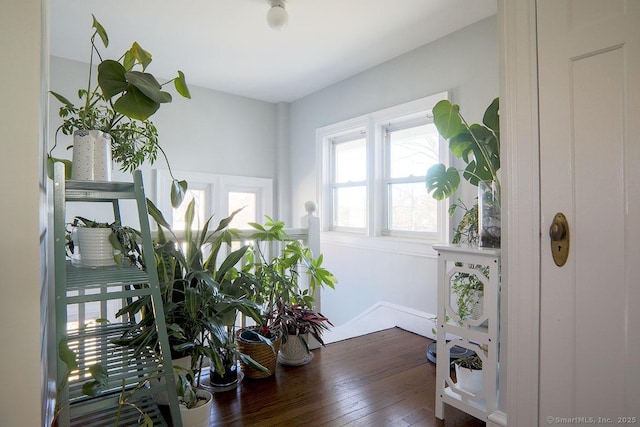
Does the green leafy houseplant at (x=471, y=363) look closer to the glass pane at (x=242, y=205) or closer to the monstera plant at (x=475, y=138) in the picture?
the monstera plant at (x=475, y=138)

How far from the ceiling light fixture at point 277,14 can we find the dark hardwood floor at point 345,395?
222cm

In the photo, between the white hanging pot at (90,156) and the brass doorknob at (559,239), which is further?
the white hanging pot at (90,156)

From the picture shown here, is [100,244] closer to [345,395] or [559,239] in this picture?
[345,395]

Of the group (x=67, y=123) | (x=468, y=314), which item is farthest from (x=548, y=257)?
(x=67, y=123)

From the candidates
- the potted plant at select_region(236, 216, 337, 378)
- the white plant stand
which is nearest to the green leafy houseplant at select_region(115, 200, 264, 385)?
the potted plant at select_region(236, 216, 337, 378)

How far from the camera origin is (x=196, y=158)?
3902 millimetres

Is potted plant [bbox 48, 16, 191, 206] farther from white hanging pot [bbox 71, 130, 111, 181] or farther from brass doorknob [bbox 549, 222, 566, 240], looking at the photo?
brass doorknob [bbox 549, 222, 566, 240]

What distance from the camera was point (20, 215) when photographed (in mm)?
924

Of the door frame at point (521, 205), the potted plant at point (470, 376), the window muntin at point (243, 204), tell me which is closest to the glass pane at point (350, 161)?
the window muntin at point (243, 204)

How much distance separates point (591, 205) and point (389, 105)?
2.40 metres

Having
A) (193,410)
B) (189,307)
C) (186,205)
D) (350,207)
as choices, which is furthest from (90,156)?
(350,207)

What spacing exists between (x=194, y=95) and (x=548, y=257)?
3.76m

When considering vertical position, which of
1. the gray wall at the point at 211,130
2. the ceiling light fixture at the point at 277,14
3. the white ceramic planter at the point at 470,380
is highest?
the ceiling light fixture at the point at 277,14

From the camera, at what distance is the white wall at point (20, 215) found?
904 mm
